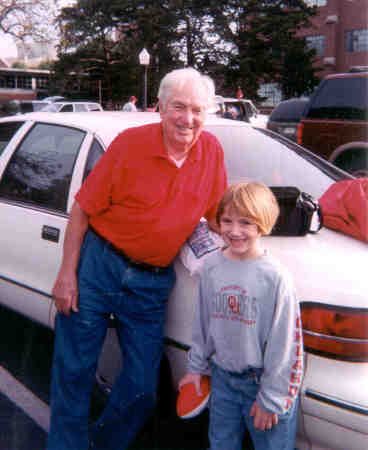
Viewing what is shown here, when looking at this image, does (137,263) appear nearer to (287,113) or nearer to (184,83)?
(184,83)

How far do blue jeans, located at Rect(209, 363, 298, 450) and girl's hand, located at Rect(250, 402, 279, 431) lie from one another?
38mm

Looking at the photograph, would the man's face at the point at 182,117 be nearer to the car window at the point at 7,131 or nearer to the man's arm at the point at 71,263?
A: the man's arm at the point at 71,263

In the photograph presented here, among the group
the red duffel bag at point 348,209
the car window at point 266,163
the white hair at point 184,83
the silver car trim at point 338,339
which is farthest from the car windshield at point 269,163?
the silver car trim at point 338,339

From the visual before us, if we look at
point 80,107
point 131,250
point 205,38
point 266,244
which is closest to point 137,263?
point 131,250

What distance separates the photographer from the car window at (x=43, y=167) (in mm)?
3010

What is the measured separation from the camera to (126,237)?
7.23 ft

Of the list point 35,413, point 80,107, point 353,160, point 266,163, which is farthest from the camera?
point 80,107

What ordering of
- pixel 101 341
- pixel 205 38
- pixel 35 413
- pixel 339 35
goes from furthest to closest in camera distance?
pixel 339 35 < pixel 205 38 < pixel 35 413 < pixel 101 341

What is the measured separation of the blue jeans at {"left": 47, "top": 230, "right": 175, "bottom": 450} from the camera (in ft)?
7.38

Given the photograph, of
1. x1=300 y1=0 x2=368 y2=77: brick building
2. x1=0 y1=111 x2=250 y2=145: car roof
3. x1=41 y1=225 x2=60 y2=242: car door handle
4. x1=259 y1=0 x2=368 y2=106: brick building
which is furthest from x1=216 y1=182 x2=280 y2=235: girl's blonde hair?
x1=300 y1=0 x2=368 y2=77: brick building

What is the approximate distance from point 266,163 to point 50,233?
4.13ft

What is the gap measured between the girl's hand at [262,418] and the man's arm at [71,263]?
2.83 feet

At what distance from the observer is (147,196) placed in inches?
84.2

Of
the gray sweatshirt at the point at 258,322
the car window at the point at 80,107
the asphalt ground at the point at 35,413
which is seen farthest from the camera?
the car window at the point at 80,107
